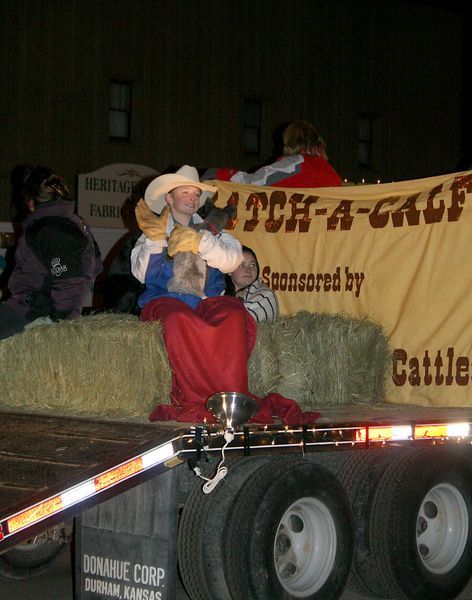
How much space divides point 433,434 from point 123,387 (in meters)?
1.80

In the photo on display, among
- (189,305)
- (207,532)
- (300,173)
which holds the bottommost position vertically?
(207,532)

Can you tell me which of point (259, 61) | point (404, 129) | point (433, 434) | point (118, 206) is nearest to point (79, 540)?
point (433, 434)

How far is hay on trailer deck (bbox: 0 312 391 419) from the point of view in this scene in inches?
225

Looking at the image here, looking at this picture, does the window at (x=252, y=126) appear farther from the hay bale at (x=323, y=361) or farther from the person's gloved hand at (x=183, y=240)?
the person's gloved hand at (x=183, y=240)

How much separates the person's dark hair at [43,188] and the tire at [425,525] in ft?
8.71

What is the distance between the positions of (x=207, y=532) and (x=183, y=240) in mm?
1681

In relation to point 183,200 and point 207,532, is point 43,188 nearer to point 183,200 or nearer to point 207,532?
point 183,200

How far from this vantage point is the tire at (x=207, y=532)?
17.1 ft

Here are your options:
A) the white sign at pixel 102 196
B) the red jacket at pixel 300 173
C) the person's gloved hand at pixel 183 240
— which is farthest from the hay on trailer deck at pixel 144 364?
the white sign at pixel 102 196

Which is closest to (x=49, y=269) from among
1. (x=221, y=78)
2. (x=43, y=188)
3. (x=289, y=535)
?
(x=43, y=188)

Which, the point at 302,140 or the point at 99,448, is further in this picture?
the point at 302,140

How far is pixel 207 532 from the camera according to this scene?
5.21 m

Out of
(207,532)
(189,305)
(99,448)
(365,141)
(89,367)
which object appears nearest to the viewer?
(99,448)

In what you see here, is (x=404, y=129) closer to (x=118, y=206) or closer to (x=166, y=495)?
(x=118, y=206)
